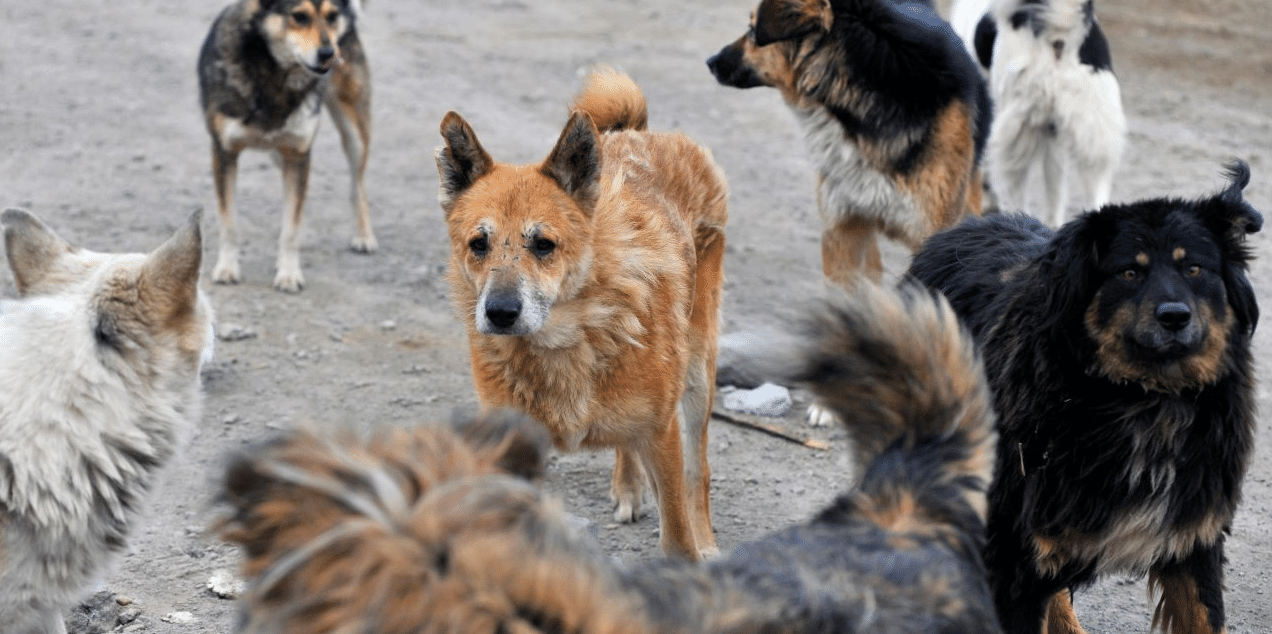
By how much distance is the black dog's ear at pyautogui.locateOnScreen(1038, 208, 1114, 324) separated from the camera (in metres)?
3.81

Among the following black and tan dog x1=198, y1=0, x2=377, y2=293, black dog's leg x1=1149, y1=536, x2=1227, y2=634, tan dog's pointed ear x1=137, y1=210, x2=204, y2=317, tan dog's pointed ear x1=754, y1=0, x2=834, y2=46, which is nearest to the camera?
tan dog's pointed ear x1=137, y1=210, x2=204, y2=317

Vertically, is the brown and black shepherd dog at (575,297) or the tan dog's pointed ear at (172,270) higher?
the tan dog's pointed ear at (172,270)

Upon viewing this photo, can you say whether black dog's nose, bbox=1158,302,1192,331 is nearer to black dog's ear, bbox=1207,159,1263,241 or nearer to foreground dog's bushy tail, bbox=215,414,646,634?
black dog's ear, bbox=1207,159,1263,241

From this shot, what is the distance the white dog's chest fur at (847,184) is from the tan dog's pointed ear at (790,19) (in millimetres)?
397

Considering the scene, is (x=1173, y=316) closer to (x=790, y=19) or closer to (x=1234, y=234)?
(x=1234, y=234)

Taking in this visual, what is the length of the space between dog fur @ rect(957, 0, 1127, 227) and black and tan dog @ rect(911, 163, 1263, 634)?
3990 mm

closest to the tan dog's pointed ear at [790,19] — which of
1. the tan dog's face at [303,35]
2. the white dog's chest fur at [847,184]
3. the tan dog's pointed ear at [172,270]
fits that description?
the white dog's chest fur at [847,184]

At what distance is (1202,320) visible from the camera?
368 cm

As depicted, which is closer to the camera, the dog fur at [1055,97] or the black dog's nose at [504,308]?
the black dog's nose at [504,308]

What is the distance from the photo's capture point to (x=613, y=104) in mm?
5617

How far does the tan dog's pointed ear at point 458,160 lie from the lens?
4559 mm

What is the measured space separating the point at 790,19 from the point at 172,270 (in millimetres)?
3850

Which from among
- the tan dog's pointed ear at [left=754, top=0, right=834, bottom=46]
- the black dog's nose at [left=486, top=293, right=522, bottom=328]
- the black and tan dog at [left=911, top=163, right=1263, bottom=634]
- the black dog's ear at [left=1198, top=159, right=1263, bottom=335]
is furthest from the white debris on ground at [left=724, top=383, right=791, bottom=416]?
the black dog's ear at [left=1198, top=159, right=1263, bottom=335]

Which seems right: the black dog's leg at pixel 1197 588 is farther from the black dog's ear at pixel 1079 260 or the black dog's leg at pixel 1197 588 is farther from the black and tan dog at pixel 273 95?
the black and tan dog at pixel 273 95
